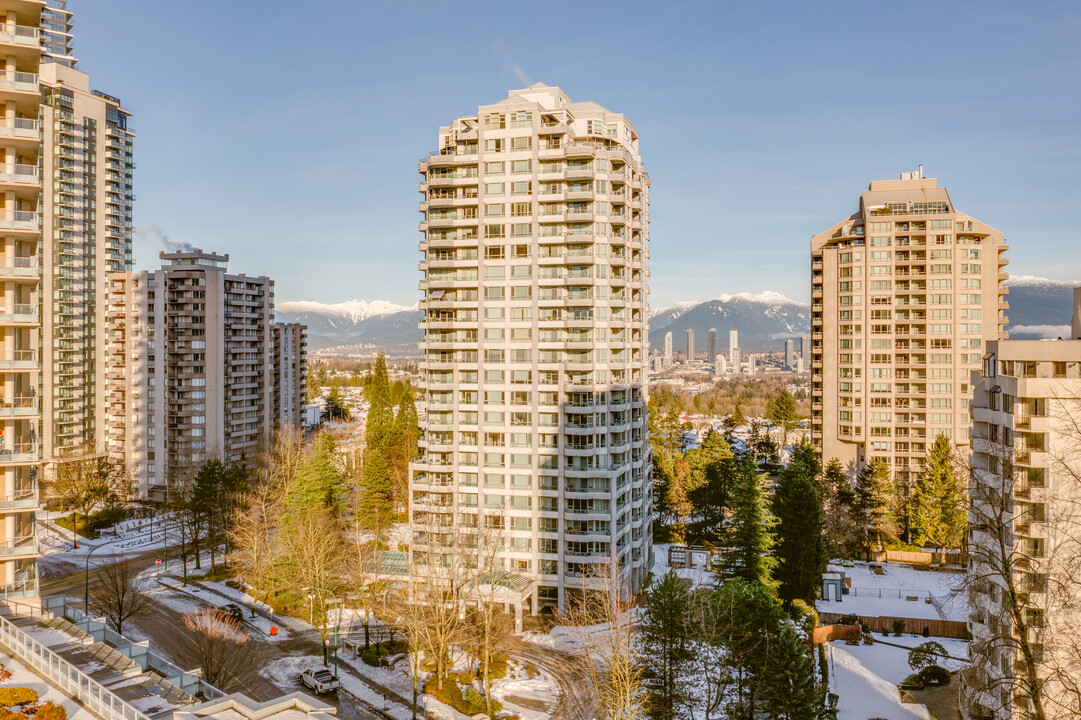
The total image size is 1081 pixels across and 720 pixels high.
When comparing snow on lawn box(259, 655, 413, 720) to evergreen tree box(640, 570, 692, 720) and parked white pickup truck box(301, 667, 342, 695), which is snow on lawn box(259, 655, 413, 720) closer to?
parked white pickup truck box(301, 667, 342, 695)

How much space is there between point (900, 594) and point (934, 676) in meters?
18.6

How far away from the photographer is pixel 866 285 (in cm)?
8806

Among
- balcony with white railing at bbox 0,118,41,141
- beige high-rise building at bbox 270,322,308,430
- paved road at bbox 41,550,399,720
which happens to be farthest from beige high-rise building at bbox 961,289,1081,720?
beige high-rise building at bbox 270,322,308,430

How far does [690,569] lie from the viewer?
217 feet

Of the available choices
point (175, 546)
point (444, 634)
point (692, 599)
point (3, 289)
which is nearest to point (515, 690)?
point (444, 634)

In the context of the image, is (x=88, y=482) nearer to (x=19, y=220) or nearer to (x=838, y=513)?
(x=19, y=220)

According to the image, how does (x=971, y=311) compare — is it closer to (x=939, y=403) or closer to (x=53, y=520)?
(x=939, y=403)

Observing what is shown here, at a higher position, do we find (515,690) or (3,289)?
(3,289)

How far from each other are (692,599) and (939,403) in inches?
2431

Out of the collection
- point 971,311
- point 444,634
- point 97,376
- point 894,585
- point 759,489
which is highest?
point 971,311

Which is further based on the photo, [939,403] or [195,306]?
[195,306]

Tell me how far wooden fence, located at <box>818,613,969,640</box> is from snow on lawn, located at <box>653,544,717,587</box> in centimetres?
980

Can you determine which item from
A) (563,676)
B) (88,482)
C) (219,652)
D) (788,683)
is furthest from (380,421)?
(788,683)

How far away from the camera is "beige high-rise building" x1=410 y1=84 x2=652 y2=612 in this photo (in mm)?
54219
